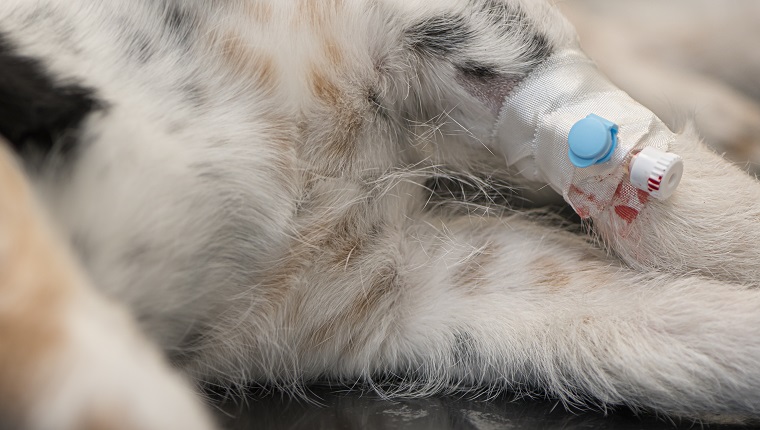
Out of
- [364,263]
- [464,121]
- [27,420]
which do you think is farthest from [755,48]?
[27,420]

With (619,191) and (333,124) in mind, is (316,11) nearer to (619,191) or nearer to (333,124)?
(333,124)

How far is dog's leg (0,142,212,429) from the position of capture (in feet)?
1.87

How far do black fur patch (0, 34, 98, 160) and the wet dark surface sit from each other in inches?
12.2

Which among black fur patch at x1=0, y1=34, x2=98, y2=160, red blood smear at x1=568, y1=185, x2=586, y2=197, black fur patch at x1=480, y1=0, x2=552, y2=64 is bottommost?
black fur patch at x1=0, y1=34, x2=98, y2=160

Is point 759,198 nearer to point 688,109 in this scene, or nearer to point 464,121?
point 688,109

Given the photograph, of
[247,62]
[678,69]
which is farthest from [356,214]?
[678,69]

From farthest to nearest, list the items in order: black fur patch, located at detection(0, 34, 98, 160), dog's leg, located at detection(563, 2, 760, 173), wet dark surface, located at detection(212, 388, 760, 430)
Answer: dog's leg, located at detection(563, 2, 760, 173) < wet dark surface, located at detection(212, 388, 760, 430) < black fur patch, located at detection(0, 34, 98, 160)

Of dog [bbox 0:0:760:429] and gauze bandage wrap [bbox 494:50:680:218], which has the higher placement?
gauze bandage wrap [bbox 494:50:680:218]

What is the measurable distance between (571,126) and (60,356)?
60 centimetres

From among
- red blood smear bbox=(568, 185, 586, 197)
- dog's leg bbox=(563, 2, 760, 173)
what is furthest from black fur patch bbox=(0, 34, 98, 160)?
dog's leg bbox=(563, 2, 760, 173)

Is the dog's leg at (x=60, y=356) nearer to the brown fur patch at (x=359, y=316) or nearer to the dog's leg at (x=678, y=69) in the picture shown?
the brown fur patch at (x=359, y=316)

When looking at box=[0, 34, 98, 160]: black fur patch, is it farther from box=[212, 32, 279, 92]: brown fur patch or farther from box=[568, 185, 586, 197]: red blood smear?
box=[568, 185, 586, 197]: red blood smear

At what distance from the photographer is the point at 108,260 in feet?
2.44

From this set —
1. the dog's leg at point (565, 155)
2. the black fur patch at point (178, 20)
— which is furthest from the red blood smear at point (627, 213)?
the black fur patch at point (178, 20)
